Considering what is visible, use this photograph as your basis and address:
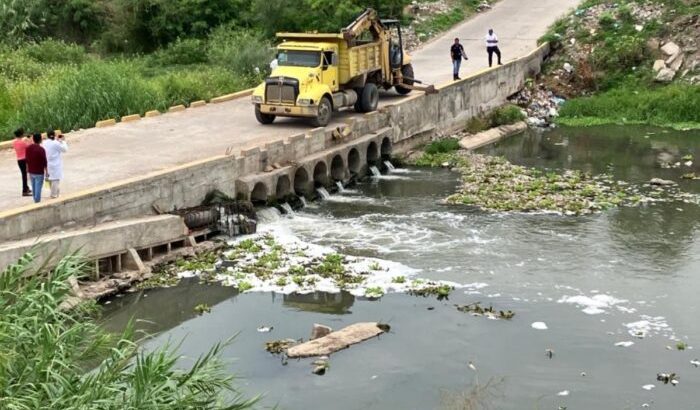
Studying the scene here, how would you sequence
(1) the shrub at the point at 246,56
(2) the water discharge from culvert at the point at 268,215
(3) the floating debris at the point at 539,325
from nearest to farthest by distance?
(3) the floating debris at the point at 539,325 → (2) the water discharge from culvert at the point at 268,215 → (1) the shrub at the point at 246,56

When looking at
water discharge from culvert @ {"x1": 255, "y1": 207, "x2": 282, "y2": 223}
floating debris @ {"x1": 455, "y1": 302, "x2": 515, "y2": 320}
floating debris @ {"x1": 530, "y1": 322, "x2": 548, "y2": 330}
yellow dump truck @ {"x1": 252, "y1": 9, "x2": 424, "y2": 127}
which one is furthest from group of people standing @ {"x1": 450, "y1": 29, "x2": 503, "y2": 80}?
floating debris @ {"x1": 530, "y1": 322, "x2": 548, "y2": 330}

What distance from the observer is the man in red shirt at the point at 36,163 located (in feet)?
64.6

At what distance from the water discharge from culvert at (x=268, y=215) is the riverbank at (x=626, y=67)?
609 inches

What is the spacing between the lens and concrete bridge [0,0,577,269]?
771 inches

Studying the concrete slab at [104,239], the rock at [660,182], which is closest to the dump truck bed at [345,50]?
the concrete slab at [104,239]

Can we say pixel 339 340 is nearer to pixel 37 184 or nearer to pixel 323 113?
pixel 37 184

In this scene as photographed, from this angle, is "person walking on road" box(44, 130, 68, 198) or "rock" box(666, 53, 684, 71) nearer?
"person walking on road" box(44, 130, 68, 198)

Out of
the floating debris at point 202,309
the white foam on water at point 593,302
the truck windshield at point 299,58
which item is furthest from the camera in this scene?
the truck windshield at point 299,58

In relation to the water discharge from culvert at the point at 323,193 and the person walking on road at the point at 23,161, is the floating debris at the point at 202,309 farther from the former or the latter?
the water discharge from culvert at the point at 323,193

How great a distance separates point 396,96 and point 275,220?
33.6 ft

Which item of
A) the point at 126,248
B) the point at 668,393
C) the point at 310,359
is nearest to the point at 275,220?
the point at 126,248

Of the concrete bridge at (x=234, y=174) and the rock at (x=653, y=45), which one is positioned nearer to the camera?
the concrete bridge at (x=234, y=174)

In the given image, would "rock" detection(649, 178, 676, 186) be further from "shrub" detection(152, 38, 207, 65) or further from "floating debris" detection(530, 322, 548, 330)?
"shrub" detection(152, 38, 207, 65)

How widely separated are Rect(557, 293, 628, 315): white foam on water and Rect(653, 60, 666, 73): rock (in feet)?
69.1
